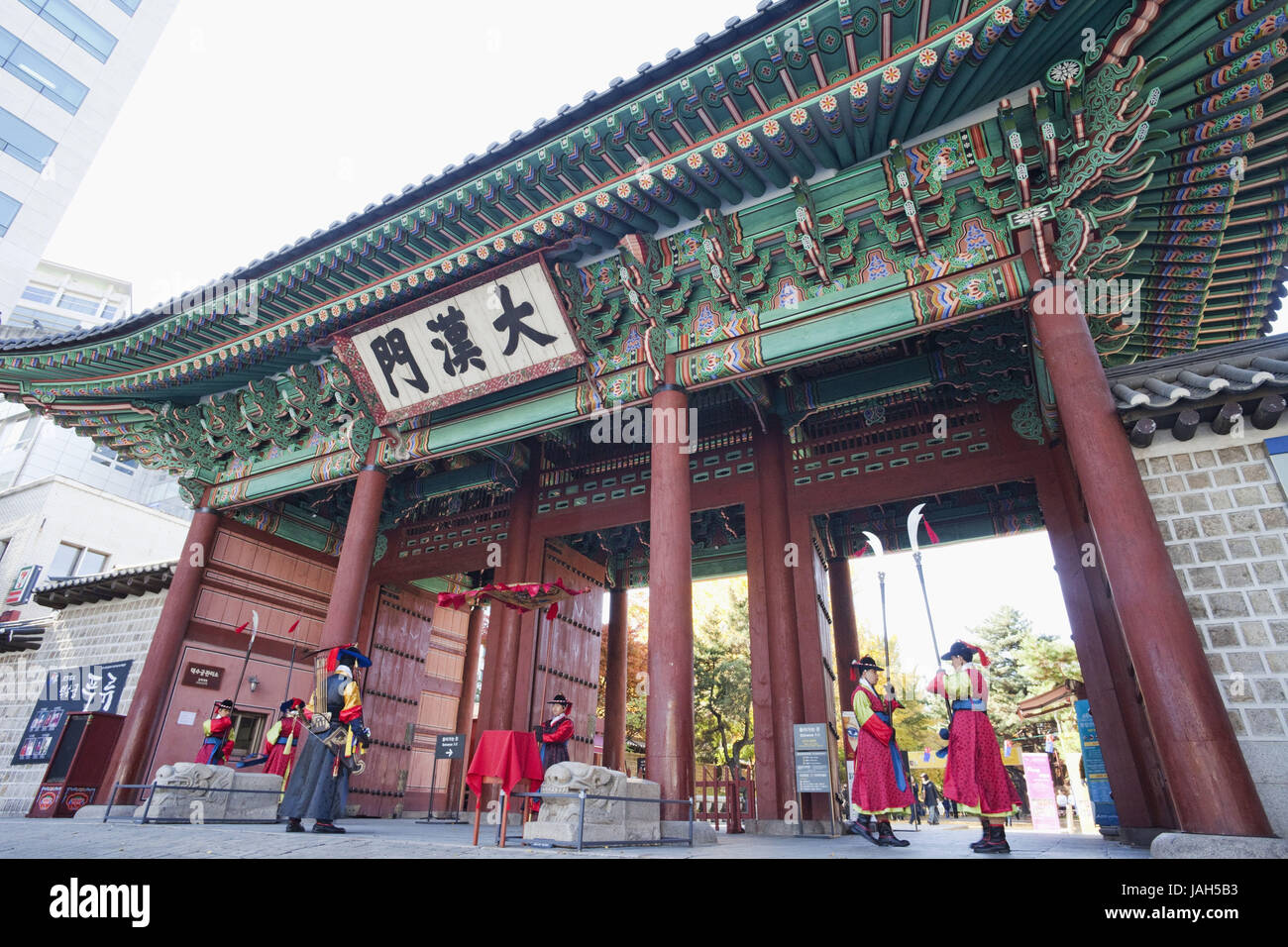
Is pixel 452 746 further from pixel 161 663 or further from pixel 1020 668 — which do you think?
pixel 1020 668

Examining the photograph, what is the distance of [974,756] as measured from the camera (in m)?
5.17

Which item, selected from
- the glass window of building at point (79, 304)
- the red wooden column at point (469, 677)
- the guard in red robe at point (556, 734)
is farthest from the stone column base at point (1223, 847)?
the glass window of building at point (79, 304)

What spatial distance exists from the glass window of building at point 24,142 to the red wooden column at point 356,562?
25206 millimetres

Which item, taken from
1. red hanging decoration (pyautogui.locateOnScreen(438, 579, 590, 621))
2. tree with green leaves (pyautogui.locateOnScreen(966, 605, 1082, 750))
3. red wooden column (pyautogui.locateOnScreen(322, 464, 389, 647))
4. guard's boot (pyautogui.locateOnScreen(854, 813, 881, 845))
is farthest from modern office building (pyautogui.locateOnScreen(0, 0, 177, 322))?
tree with green leaves (pyautogui.locateOnScreen(966, 605, 1082, 750))

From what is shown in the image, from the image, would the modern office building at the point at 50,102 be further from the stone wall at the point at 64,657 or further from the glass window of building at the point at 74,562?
the stone wall at the point at 64,657

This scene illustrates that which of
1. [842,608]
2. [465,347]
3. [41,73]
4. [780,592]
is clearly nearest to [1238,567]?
[780,592]

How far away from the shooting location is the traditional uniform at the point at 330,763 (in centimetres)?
635

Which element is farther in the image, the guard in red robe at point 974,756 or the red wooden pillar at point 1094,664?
the red wooden pillar at point 1094,664

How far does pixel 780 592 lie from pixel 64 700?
13.3 meters

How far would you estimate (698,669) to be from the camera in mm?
22156

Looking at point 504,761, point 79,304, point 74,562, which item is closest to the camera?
point 504,761

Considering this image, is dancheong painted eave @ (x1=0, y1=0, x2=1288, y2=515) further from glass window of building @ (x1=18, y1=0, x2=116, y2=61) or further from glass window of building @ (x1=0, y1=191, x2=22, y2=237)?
glass window of building @ (x1=18, y1=0, x2=116, y2=61)

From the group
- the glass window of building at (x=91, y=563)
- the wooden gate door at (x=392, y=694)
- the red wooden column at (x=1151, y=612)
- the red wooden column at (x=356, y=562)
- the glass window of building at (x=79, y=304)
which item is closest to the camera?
the red wooden column at (x=1151, y=612)
